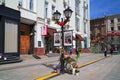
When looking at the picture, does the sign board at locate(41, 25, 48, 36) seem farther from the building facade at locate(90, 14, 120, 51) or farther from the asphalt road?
the building facade at locate(90, 14, 120, 51)

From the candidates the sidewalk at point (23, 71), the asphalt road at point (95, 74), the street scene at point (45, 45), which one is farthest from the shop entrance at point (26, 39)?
the asphalt road at point (95, 74)

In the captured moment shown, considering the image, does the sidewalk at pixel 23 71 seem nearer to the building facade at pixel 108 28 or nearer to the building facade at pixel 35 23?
the building facade at pixel 35 23

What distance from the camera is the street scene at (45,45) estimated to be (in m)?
→ 11.4

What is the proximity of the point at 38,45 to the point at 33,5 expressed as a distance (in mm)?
4785

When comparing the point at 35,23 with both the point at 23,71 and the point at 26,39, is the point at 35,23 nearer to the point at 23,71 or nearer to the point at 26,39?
the point at 26,39

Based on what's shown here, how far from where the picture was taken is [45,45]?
25.8 m

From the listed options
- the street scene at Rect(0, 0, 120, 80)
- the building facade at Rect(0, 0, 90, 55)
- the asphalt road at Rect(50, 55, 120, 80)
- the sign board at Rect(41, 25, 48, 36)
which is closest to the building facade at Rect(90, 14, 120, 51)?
the street scene at Rect(0, 0, 120, 80)

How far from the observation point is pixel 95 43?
154 feet

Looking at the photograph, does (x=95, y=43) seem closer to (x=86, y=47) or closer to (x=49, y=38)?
(x=86, y=47)

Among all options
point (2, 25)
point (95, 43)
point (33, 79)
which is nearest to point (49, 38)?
point (2, 25)

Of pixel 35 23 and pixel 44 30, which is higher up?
pixel 35 23

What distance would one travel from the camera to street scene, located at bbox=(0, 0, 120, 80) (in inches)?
450

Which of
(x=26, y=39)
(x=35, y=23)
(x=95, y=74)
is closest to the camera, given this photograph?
(x=95, y=74)

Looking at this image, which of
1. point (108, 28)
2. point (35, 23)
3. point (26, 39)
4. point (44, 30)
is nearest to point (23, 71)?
point (26, 39)
